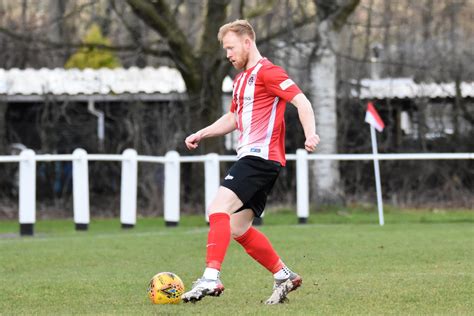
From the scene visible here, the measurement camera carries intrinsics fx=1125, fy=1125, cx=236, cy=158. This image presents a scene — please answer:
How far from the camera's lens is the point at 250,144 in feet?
25.5

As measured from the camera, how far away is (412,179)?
23172 mm

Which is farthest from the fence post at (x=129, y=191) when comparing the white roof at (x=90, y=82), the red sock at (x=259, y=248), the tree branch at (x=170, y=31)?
the red sock at (x=259, y=248)

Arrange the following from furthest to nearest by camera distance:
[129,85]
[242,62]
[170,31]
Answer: [129,85]
[170,31]
[242,62]

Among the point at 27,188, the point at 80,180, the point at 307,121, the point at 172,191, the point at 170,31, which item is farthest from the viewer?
the point at 170,31

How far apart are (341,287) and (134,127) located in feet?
47.8

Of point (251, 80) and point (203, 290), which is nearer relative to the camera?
point (203, 290)

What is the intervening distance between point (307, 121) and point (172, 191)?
1057cm

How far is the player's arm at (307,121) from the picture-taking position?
733cm

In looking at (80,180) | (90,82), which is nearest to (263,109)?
(80,180)

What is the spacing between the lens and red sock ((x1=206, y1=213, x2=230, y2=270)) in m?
7.58

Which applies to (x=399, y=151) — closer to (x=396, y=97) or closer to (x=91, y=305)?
(x=396, y=97)

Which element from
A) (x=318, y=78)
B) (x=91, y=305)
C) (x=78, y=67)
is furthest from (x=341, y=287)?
(x=78, y=67)

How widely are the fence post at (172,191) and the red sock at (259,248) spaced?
32.7 ft

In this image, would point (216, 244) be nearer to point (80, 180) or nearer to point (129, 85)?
point (80, 180)
